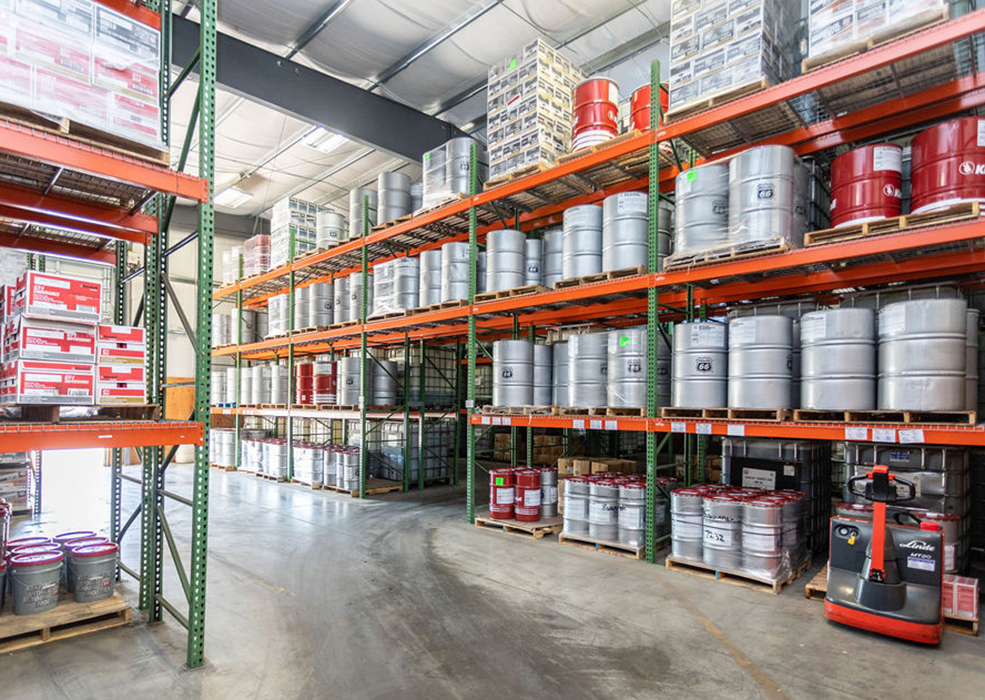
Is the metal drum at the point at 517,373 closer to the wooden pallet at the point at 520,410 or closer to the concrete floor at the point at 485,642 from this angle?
the wooden pallet at the point at 520,410

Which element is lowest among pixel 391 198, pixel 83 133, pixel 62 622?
pixel 62 622

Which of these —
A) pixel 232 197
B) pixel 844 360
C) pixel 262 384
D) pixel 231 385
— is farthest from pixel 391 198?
pixel 232 197

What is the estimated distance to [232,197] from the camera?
49.0ft

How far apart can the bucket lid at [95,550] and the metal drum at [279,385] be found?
790cm

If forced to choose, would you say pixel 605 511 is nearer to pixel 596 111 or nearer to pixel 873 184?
pixel 873 184

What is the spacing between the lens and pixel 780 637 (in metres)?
3.88

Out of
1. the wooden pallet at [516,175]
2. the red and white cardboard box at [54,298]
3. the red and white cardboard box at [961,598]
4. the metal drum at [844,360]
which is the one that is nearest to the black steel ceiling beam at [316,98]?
the wooden pallet at [516,175]

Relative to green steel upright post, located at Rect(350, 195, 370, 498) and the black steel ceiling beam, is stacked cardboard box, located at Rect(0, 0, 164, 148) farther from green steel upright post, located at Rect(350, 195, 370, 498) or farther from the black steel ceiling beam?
green steel upright post, located at Rect(350, 195, 370, 498)

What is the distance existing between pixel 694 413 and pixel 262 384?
9546mm

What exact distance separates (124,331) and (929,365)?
5.38m

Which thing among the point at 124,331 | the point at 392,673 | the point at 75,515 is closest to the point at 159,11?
the point at 124,331

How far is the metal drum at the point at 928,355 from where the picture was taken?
4152mm

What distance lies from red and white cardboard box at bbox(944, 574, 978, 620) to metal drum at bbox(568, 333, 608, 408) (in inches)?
125

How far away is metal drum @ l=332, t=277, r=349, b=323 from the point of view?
10.1m
